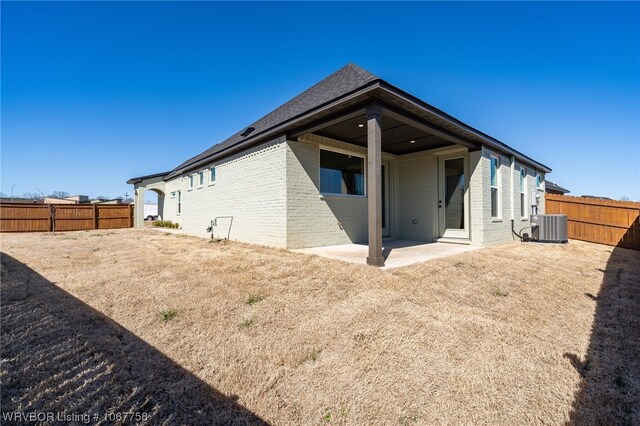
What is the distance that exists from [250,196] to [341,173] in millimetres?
2978

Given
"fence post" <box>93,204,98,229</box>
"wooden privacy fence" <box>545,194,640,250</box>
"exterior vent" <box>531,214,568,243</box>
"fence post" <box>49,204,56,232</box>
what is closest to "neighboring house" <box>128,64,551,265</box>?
"exterior vent" <box>531,214,568,243</box>

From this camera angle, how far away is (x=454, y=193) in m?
9.16

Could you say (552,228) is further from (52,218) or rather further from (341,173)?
(52,218)

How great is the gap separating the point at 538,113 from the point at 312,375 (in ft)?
52.3

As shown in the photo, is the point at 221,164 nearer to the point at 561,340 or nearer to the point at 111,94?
the point at 111,94

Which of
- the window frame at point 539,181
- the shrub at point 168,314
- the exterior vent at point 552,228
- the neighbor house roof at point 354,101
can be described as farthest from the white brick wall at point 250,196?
the window frame at point 539,181

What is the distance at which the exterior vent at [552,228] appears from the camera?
940 centimetres

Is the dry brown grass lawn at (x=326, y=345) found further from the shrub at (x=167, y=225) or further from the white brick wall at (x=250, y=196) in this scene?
the shrub at (x=167, y=225)

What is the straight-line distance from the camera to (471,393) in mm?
2051

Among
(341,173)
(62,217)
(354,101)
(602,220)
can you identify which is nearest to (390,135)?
(341,173)

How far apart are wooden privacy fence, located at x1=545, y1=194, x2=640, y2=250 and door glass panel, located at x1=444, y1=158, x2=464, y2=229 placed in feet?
18.5

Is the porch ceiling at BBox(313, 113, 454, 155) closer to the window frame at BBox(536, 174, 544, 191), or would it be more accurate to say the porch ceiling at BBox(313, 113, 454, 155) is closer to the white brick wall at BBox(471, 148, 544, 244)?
the white brick wall at BBox(471, 148, 544, 244)

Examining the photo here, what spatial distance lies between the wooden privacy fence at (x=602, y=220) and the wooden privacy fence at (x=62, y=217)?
2353cm

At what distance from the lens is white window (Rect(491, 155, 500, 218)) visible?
363 inches
